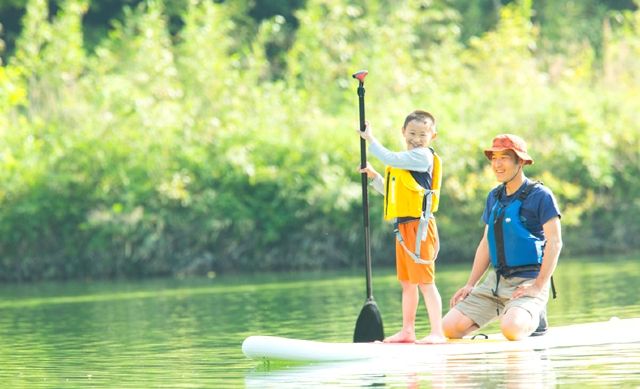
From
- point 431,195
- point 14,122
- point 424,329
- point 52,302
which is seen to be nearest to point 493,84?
point 14,122

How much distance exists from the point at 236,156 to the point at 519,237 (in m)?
17.3

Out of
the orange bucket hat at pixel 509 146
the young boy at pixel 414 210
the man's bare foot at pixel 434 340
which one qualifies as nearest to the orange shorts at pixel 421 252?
the young boy at pixel 414 210

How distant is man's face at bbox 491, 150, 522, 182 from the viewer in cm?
1020

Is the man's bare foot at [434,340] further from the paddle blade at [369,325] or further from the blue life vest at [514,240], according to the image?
the blue life vest at [514,240]

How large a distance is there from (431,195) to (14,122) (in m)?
19.2

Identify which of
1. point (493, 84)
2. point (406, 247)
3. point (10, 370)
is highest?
point (493, 84)

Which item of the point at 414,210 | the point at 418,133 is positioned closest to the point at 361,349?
the point at 414,210

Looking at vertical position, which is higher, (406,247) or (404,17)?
(404,17)

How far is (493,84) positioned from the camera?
30.5 metres

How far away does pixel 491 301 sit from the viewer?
10578 mm

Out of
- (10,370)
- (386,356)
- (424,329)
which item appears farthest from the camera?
(424,329)

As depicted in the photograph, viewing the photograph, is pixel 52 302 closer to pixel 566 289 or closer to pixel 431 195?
pixel 566 289

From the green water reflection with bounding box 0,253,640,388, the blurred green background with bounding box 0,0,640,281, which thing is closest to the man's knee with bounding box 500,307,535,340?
the green water reflection with bounding box 0,253,640,388

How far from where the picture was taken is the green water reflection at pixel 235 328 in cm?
939
